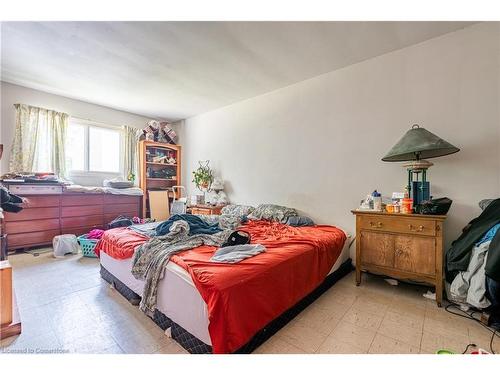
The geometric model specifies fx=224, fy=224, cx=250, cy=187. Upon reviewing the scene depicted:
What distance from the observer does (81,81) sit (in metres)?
3.19

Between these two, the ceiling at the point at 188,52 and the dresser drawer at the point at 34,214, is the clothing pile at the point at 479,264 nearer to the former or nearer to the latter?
the ceiling at the point at 188,52

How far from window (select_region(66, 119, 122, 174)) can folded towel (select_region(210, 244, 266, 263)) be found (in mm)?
3882

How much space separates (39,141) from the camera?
3580 mm

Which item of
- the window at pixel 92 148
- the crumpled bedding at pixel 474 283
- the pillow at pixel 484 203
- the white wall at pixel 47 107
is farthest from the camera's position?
the window at pixel 92 148

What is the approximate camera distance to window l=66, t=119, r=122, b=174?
400cm

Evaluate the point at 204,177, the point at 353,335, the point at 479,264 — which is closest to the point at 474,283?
the point at 479,264

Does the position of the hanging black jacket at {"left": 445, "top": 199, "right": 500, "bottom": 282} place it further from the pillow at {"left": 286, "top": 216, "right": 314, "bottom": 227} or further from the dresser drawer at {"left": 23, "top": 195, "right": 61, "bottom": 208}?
the dresser drawer at {"left": 23, "top": 195, "right": 61, "bottom": 208}

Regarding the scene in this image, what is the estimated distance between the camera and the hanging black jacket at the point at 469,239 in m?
1.75

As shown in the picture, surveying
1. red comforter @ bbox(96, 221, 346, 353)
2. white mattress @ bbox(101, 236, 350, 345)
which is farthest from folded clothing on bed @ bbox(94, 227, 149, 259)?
white mattress @ bbox(101, 236, 350, 345)

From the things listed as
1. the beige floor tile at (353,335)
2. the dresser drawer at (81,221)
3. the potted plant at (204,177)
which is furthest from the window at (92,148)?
the beige floor tile at (353,335)

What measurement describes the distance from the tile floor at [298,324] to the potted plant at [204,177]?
2397 mm

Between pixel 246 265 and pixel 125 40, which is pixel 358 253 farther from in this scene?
pixel 125 40
